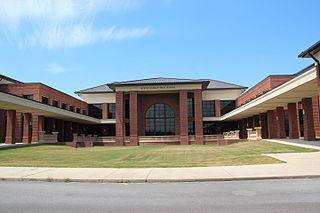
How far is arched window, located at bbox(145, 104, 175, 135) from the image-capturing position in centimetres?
4941

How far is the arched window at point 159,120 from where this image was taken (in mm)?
49406

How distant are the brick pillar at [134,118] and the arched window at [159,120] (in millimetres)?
5251

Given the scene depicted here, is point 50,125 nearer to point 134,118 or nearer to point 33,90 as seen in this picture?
point 33,90

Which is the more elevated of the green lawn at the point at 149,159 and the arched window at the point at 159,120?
the arched window at the point at 159,120

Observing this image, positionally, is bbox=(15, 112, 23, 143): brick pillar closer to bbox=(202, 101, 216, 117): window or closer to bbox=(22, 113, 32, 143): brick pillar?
bbox=(22, 113, 32, 143): brick pillar

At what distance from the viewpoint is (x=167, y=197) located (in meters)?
7.14

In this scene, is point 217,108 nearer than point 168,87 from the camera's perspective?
No

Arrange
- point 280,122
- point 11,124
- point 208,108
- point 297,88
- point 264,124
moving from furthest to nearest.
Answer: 1. point 208,108
2. point 264,124
3. point 11,124
4. point 280,122
5. point 297,88

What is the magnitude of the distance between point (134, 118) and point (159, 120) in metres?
6.47

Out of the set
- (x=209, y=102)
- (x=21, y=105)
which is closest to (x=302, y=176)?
(x=21, y=105)

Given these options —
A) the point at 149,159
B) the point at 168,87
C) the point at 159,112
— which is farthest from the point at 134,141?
the point at 149,159

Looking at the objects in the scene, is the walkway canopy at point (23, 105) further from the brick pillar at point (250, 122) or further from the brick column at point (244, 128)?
the brick column at point (244, 128)

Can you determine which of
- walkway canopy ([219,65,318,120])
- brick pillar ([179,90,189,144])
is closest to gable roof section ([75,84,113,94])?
brick pillar ([179,90,189,144])

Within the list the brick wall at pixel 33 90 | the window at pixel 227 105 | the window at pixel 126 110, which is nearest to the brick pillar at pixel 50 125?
the brick wall at pixel 33 90
